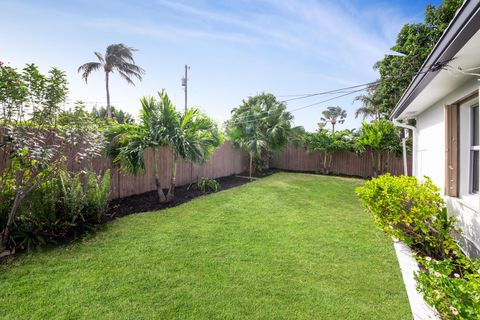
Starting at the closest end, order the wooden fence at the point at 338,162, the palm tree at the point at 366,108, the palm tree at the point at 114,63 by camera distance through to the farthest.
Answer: the wooden fence at the point at 338,162
the palm tree at the point at 114,63
the palm tree at the point at 366,108

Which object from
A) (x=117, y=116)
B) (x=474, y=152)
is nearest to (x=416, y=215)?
(x=474, y=152)

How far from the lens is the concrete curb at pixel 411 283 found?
2.06m

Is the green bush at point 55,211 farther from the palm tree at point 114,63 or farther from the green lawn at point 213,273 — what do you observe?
the palm tree at point 114,63

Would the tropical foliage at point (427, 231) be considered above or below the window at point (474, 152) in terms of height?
below

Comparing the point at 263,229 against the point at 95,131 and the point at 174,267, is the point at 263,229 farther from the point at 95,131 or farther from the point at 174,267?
the point at 95,131

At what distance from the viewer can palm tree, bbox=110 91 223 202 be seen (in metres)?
5.33

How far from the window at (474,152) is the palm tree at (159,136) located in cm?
499

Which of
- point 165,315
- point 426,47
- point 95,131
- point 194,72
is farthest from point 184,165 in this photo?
point 426,47

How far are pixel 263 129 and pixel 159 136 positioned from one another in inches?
281

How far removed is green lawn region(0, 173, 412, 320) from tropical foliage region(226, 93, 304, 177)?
662cm

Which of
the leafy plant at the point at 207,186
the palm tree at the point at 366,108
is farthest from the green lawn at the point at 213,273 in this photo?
the palm tree at the point at 366,108

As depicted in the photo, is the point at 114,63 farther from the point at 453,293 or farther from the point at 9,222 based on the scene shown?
the point at 453,293

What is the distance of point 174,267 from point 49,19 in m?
6.07

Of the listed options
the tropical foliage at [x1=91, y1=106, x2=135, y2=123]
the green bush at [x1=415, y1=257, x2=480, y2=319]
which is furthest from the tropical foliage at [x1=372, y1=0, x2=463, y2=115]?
the green bush at [x1=415, y1=257, x2=480, y2=319]
